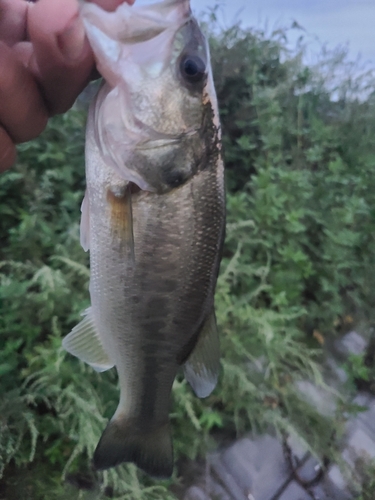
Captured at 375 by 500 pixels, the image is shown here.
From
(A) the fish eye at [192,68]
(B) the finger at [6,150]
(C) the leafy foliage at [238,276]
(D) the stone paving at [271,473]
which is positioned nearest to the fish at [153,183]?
(A) the fish eye at [192,68]

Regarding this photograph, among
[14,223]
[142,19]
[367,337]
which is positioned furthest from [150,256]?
[367,337]

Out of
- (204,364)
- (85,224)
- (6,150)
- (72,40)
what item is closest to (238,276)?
(204,364)

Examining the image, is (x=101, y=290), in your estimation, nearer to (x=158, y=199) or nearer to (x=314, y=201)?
(x=158, y=199)

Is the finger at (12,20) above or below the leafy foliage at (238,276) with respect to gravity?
above

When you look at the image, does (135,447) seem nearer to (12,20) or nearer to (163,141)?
(163,141)

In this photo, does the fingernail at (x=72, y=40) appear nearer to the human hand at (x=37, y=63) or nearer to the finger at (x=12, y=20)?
the human hand at (x=37, y=63)

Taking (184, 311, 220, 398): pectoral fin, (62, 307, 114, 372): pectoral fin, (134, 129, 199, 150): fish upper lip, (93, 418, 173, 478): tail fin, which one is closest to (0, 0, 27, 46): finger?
(134, 129, 199, 150): fish upper lip
